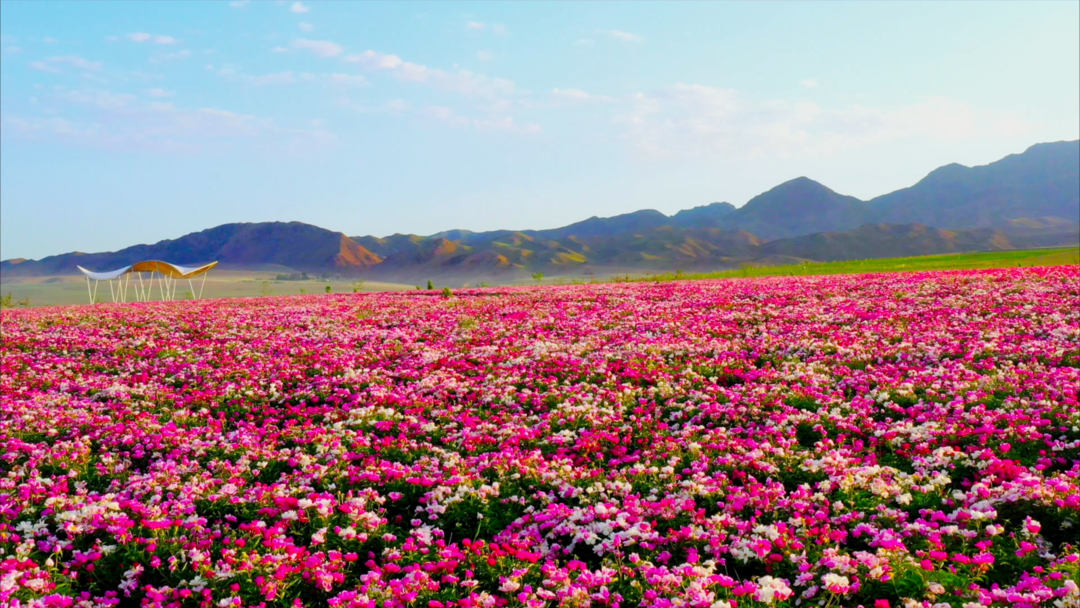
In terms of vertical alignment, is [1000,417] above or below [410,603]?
above

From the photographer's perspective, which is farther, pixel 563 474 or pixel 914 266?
pixel 914 266

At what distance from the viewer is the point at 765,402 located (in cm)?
1099

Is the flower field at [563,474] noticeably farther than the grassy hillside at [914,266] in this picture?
No

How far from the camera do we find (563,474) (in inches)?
326

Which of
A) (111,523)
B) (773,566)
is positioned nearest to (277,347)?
(111,523)

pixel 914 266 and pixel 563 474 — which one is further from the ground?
pixel 914 266

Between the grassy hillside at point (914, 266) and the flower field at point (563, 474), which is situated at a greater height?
the grassy hillside at point (914, 266)

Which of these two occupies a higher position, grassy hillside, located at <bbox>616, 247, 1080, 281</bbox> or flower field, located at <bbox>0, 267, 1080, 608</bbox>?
grassy hillside, located at <bbox>616, 247, 1080, 281</bbox>

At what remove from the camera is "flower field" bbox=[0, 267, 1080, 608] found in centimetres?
593

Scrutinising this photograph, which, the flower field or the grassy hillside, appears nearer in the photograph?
the flower field

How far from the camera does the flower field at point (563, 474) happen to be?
593 centimetres

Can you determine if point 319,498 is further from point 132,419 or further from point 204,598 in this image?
point 132,419

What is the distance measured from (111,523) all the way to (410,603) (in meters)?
3.68

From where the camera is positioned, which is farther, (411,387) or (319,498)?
(411,387)
